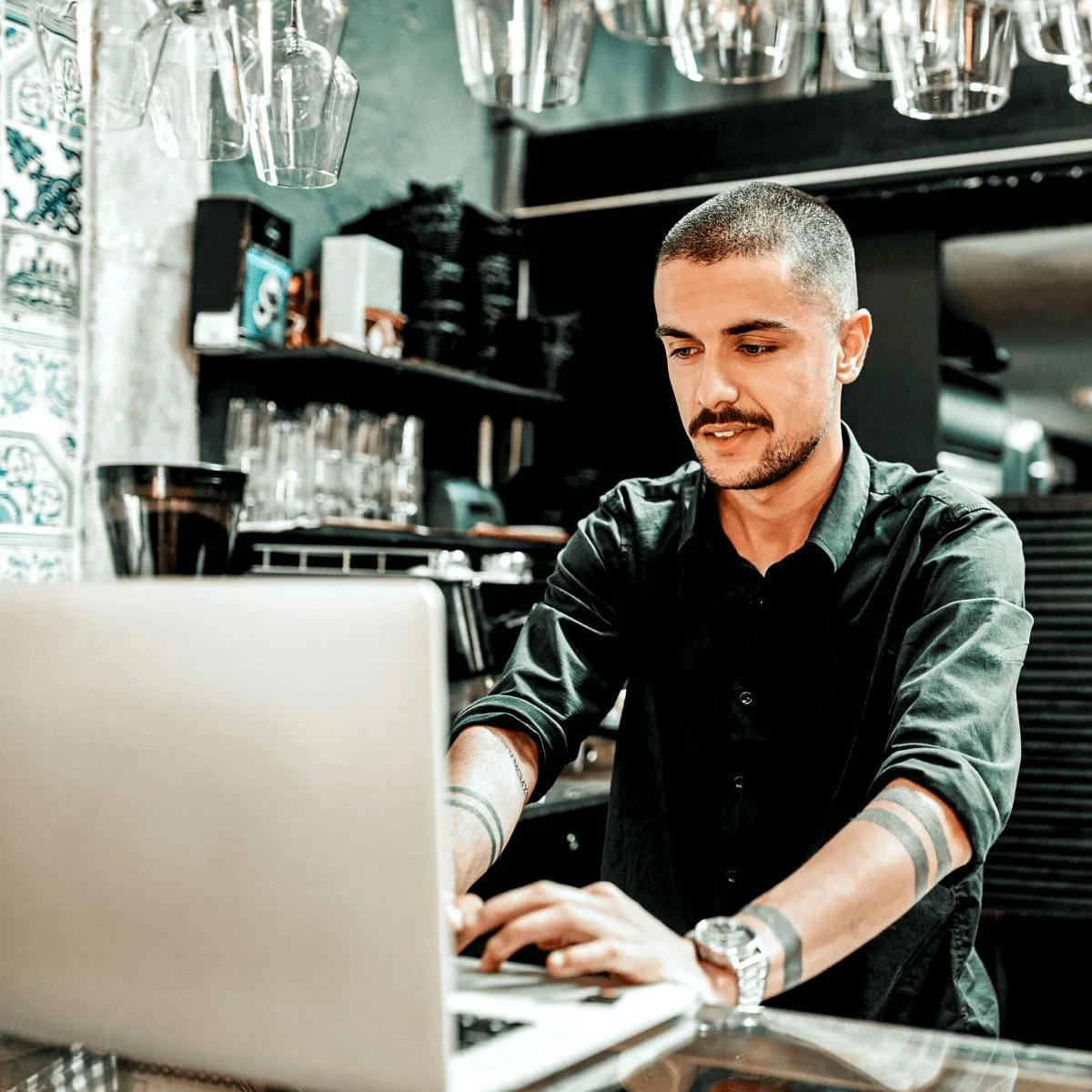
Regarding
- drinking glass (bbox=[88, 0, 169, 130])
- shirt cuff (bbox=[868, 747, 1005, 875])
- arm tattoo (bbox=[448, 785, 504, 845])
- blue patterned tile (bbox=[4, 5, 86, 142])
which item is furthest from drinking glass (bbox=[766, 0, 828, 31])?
blue patterned tile (bbox=[4, 5, 86, 142])

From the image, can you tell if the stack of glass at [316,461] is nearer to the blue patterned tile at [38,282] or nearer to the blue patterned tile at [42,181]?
the blue patterned tile at [38,282]

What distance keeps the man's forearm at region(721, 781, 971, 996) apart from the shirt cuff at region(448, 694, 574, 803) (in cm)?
42

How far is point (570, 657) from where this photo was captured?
153cm

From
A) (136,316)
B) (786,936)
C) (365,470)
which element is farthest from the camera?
(365,470)

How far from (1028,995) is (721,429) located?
7.87 feet

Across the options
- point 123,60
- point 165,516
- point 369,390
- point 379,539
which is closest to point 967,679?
A: point 123,60

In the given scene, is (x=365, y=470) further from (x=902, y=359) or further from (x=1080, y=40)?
(x=1080, y=40)

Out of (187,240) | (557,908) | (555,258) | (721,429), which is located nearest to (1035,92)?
(555,258)

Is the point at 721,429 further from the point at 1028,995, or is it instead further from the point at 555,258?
the point at 555,258

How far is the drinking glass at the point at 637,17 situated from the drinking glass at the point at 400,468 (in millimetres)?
1828

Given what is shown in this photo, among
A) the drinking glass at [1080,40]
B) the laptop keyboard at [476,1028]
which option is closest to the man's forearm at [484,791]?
the laptop keyboard at [476,1028]

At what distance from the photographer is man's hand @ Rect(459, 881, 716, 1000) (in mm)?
850

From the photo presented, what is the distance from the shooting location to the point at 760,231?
1.48 metres

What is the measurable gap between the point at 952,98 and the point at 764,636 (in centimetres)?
62
